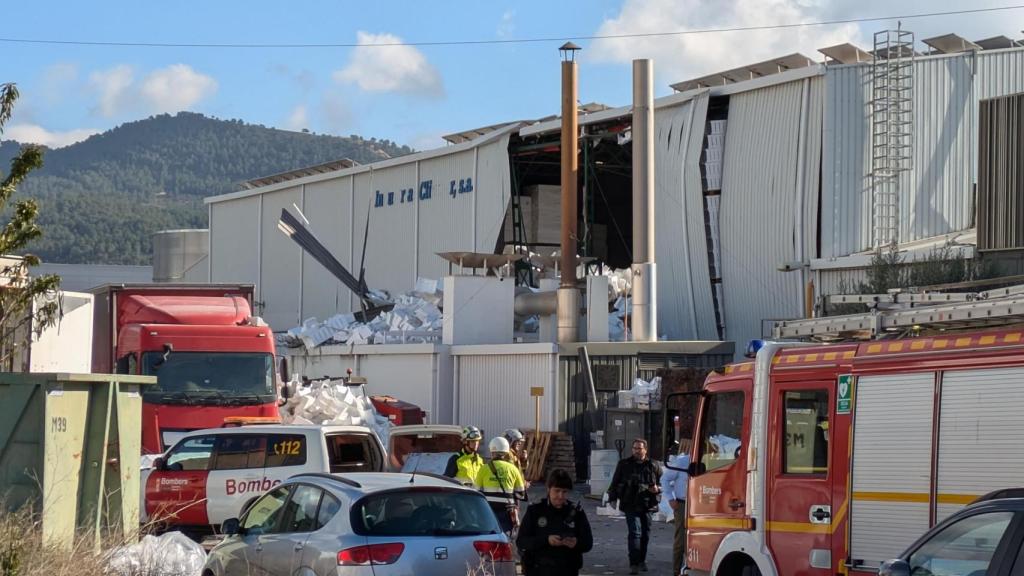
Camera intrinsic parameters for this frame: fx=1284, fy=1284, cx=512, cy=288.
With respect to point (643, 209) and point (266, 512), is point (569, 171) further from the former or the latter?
point (266, 512)

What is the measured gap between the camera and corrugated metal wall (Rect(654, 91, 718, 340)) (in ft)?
124

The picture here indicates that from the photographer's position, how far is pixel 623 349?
29.6m

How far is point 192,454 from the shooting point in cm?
1706

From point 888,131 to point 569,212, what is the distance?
28.4ft

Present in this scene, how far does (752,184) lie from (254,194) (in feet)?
96.2

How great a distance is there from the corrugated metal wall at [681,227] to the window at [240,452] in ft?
74.6

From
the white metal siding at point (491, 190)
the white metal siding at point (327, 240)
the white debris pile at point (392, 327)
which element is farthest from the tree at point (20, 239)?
the white metal siding at point (327, 240)

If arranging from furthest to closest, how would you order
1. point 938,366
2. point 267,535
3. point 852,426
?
1. point 267,535
2. point 852,426
3. point 938,366

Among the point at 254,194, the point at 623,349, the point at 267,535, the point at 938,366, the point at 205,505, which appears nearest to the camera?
the point at 938,366

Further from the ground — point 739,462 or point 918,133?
point 918,133

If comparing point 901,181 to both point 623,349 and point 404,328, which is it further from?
point 404,328

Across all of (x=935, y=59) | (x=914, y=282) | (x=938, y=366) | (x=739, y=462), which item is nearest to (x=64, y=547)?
(x=739, y=462)

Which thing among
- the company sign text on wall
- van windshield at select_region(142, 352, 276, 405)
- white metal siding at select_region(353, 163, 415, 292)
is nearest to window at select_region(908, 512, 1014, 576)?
van windshield at select_region(142, 352, 276, 405)

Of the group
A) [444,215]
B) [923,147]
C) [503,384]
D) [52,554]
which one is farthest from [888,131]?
[52,554]
